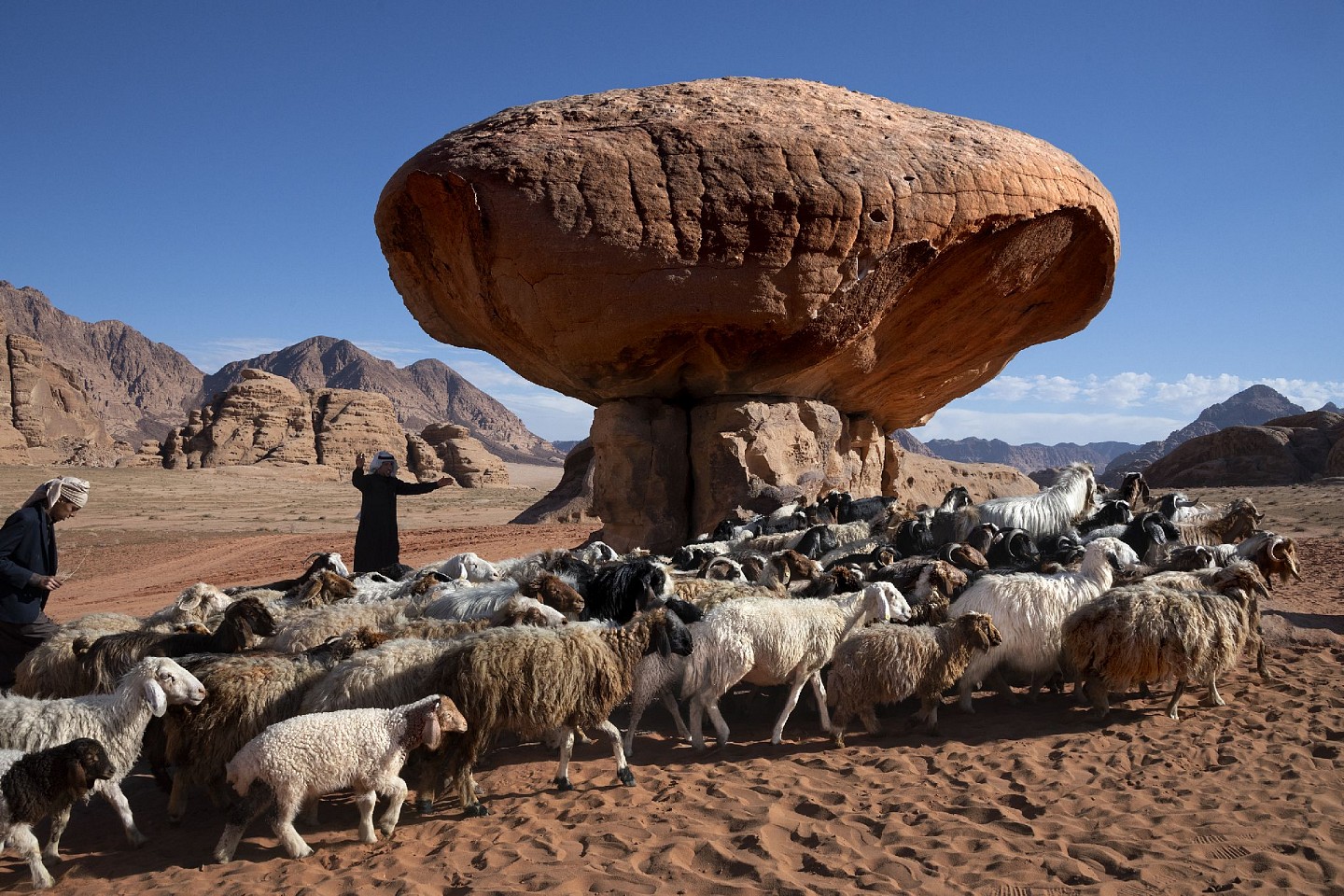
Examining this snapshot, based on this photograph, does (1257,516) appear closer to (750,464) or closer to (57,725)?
(750,464)

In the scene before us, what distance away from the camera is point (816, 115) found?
11680mm

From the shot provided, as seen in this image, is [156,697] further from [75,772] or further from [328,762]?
[328,762]

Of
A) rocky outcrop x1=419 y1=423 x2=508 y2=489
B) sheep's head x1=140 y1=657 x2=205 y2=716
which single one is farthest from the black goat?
rocky outcrop x1=419 y1=423 x2=508 y2=489

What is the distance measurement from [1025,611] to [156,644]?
5940mm

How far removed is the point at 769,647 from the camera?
6.11 meters

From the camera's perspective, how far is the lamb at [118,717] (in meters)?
4.70

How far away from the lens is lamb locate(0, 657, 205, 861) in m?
4.70

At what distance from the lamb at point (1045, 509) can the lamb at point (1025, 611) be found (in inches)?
128

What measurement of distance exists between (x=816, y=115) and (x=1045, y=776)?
881 centimetres

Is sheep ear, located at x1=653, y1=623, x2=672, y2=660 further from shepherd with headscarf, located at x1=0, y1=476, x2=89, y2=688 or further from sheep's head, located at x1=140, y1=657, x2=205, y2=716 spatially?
shepherd with headscarf, located at x1=0, y1=476, x2=89, y2=688

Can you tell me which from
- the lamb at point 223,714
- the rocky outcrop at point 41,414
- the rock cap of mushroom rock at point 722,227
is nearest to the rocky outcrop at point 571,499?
the rock cap of mushroom rock at point 722,227

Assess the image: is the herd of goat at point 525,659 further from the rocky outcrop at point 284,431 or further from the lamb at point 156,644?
the rocky outcrop at point 284,431

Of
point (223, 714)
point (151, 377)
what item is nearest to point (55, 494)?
point (223, 714)

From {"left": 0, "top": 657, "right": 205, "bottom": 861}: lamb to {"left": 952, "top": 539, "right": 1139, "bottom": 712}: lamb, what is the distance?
16.3 feet
